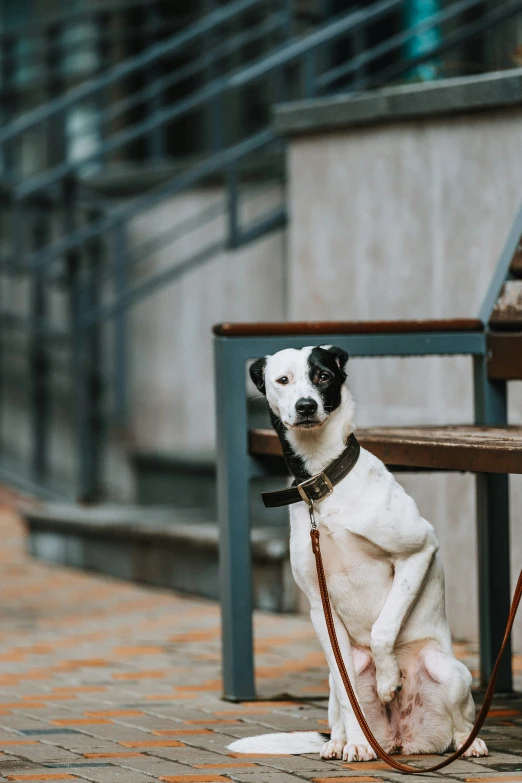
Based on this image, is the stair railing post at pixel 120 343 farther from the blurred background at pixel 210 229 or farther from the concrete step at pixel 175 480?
the concrete step at pixel 175 480

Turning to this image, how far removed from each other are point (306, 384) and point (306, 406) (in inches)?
3.5

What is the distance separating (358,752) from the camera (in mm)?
4520

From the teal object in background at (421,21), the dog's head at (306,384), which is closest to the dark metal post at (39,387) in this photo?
the teal object in background at (421,21)

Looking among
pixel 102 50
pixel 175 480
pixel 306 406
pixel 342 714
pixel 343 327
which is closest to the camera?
pixel 306 406

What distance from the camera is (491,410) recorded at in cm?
573

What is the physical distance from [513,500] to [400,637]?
2105mm

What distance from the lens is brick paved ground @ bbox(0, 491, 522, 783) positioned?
4.44m

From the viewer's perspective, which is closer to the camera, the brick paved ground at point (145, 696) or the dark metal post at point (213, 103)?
the brick paved ground at point (145, 696)

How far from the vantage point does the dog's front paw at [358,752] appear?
452 cm

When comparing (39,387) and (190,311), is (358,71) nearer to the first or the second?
(190,311)

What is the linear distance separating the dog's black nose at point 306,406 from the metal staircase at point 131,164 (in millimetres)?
4373

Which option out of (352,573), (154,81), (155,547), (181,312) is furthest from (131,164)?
(352,573)

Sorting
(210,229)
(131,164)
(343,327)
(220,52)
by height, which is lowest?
(343,327)

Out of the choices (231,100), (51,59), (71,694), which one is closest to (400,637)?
(71,694)
